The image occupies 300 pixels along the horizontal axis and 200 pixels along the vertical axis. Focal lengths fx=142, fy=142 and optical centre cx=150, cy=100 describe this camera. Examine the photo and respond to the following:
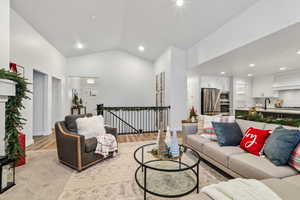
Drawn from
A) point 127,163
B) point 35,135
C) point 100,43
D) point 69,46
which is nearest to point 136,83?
point 100,43

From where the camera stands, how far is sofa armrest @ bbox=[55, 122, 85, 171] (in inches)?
86.4

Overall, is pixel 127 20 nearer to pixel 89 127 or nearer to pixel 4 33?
pixel 4 33

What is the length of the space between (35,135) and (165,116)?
4217 millimetres

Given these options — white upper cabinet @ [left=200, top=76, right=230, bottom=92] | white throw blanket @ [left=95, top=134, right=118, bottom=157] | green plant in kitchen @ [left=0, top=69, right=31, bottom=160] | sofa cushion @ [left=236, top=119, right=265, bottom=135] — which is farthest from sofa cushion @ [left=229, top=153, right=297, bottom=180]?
white upper cabinet @ [left=200, top=76, right=230, bottom=92]

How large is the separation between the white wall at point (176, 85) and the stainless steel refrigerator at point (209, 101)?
3.71 feet

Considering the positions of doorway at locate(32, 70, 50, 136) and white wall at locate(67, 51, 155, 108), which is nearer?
doorway at locate(32, 70, 50, 136)

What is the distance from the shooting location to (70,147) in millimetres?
2262

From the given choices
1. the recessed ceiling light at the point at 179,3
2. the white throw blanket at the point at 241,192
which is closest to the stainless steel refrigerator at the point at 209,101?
the recessed ceiling light at the point at 179,3

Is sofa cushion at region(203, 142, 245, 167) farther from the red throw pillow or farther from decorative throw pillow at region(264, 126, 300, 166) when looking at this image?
decorative throw pillow at region(264, 126, 300, 166)

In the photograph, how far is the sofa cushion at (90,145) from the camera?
7.65ft

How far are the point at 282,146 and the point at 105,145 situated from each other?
251 centimetres

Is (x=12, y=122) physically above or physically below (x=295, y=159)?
above

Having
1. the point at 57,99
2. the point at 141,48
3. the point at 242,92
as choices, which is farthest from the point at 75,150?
the point at 242,92

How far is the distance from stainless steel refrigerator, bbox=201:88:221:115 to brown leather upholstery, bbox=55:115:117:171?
4.50 metres
